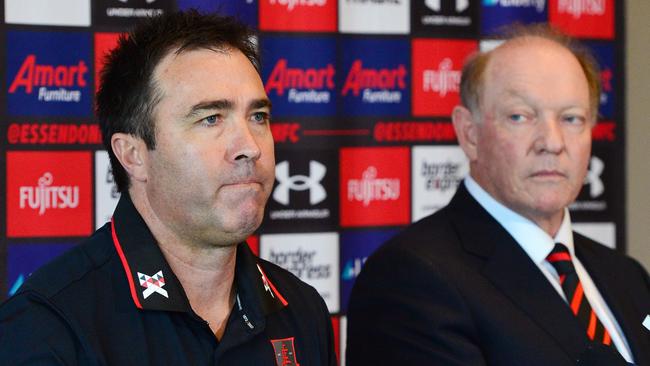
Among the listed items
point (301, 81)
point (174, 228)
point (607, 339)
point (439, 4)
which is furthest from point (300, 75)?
point (174, 228)

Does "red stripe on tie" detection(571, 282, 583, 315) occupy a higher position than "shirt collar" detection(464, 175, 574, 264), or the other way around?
"shirt collar" detection(464, 175, 574, 264)

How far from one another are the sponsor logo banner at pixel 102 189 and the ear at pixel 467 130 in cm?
102

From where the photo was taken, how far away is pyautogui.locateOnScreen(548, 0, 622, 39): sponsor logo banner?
3.57 m

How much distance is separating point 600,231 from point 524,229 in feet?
4.41

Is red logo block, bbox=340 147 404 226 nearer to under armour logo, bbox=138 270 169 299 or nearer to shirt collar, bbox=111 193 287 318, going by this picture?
shirt collar, bbox=111 193 287 318

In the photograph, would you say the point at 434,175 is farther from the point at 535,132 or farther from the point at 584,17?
the point at 535,132

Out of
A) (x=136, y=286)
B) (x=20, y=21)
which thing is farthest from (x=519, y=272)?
(x=20, y=21)

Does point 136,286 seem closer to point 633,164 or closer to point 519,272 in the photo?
point 519,272

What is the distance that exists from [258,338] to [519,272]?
742 mm

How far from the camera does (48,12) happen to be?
2859mm

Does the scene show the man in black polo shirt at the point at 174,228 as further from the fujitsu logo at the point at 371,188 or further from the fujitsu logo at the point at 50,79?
the fujitsu logo at the point at 371,188

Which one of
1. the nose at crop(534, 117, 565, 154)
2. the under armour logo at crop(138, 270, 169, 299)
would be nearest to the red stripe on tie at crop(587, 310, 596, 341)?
the nose at crop(534, 117, 565, 154)

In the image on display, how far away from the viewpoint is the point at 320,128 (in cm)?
320

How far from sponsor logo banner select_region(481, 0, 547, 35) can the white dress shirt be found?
114cm
